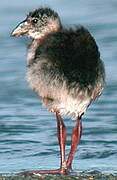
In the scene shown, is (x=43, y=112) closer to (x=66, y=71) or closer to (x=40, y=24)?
(x=40, y=24)

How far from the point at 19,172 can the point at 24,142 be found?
206 cm

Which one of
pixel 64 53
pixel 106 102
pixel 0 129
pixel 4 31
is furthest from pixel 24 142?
pixel 4 31

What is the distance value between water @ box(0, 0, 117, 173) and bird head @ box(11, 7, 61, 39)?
1498mm

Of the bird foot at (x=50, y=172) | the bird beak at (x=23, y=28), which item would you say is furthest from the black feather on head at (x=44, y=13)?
the bird foot at (x=50, y=172)

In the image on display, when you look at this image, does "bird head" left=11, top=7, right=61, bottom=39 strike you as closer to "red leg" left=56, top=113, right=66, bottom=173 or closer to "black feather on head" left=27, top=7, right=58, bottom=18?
"black feather on head" left=27, top=7, right=58, bottom=18

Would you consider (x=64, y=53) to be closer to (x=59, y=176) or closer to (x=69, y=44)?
(x=69, y=44)

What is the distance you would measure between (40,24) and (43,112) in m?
3.31

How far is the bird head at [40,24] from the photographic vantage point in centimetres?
993

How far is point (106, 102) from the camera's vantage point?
1351 centimetres

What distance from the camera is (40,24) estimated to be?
395 inches

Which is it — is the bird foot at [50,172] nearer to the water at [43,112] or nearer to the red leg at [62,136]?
the red leg at [62,136]

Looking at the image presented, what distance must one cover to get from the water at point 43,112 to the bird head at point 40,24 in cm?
150

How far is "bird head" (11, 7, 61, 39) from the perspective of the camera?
9.93 metres

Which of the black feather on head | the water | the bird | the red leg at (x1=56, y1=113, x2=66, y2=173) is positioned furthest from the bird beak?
the water
